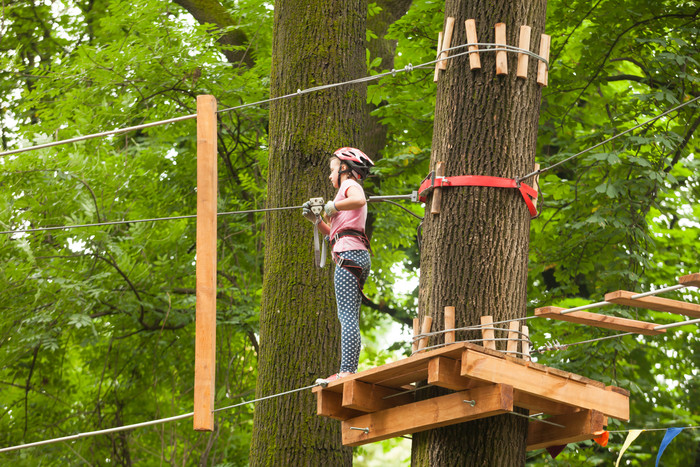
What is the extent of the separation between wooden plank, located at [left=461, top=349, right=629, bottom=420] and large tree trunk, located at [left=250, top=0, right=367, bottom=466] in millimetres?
2118

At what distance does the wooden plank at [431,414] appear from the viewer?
358 centimetres

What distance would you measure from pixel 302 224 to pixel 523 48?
86.1 inches

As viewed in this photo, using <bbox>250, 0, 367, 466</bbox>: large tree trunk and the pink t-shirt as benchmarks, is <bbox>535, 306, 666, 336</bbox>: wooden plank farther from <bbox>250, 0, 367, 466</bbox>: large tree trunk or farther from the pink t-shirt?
<bbox>250, 0, 367, 466</bbox>: large tree trunk

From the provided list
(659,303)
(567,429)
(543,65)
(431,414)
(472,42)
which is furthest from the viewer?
(543,65)

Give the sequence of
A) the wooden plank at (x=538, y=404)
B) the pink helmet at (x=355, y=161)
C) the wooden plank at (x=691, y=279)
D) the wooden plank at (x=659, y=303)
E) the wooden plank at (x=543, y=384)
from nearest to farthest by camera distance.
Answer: the wooden plank at (x=691, y=279) < the wooden plank at (x=543, y=384) < the wooden plank at (x=659, y=303) < the wooden plank at (x=538, y=404) < the pink helmet at (x=355, y=161)

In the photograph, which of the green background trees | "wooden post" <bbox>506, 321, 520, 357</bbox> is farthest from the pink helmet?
the green background trees

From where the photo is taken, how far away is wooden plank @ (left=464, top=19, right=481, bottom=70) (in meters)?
4.34

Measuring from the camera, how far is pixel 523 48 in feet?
14.4

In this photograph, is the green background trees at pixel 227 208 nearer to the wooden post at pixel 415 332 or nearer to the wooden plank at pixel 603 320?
the wooden plank at pixel 603 320

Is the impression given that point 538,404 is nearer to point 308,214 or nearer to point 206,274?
point 308,214

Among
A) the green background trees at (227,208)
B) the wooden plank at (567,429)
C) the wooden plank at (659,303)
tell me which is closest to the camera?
the wooden plank at (659,303)

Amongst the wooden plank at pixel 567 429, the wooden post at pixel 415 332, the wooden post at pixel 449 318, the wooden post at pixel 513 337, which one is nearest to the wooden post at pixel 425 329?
the wooden post at pixel 415 332

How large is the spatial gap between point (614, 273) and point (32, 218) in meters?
5.81

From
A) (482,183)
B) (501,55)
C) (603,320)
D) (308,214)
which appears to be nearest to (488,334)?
(603,320)
